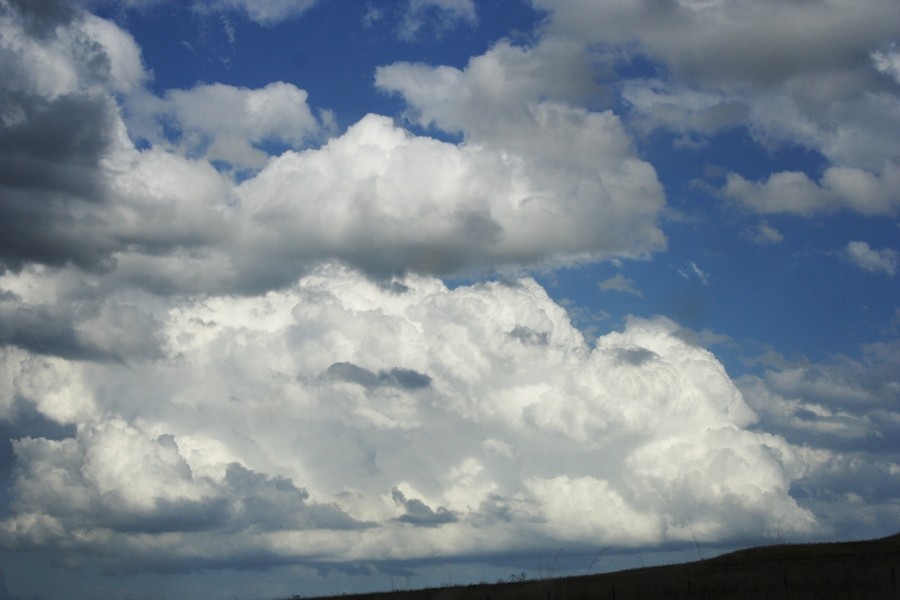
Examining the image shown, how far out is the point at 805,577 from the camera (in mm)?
63781

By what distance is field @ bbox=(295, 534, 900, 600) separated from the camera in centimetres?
→ 5703

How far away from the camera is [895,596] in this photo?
50.0 metres

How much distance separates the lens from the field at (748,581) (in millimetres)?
57031

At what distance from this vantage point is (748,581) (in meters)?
64.1

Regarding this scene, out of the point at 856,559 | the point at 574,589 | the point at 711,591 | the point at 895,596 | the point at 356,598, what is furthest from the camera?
the point at 356,598

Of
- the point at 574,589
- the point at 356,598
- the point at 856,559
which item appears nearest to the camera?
the point at 574,589

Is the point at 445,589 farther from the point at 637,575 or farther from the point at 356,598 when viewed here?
the point at 637,575

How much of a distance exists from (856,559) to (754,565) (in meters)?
8.04

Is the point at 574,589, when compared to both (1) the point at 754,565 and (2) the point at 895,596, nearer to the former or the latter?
(1) the point at 754,565

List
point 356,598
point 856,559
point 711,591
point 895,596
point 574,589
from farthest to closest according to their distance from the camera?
point 356,598
point 856,559
point 574,589
point 711,591
point 895,596

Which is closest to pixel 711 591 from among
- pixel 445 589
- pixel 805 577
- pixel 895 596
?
pixel 805 577

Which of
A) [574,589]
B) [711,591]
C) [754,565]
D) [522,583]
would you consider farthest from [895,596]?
[522,583]

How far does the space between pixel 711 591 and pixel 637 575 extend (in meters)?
21.9

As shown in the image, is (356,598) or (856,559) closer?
(856,559)
